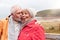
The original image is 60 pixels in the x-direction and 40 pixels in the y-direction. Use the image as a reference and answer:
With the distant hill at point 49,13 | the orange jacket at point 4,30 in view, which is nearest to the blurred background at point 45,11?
the distant hill at point 49,13

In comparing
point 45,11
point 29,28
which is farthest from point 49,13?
point 29,28

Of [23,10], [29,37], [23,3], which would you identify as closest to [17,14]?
[23,10]

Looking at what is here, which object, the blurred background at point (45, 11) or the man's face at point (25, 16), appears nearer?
the man's face at point (25, 16)

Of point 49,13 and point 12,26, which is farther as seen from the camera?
point 49,13

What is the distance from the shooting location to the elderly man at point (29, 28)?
3.29 feet

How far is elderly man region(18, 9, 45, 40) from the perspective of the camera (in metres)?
1.00

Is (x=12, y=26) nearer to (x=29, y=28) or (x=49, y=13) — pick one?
(x=29, y=28)

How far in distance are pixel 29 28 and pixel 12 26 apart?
4.3 inches

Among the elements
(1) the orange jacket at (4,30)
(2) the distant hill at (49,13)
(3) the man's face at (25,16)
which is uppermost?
(3) the man's face at (25,16)

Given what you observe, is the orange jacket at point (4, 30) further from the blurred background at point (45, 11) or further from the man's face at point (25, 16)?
the blurred background at point (45, 11)

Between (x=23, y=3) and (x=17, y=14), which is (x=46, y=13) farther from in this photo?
(x=17, y=14)

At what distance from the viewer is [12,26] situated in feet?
3.49

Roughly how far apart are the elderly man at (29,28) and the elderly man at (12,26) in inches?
1.1

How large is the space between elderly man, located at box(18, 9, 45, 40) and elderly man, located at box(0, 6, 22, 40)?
0.03 m
